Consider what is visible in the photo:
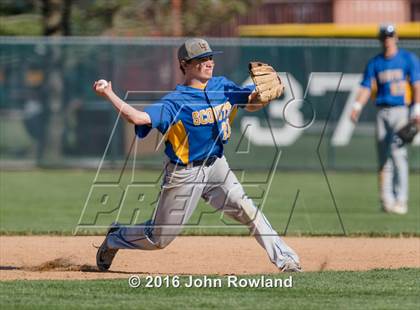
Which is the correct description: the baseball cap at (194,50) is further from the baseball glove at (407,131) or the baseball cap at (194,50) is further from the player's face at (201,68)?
the baseball glove at (407,131)

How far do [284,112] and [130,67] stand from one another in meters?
3.05

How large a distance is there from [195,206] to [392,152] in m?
5.70

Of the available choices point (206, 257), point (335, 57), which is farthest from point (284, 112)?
point (206, 257)

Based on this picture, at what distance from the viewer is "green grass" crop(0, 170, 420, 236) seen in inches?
466

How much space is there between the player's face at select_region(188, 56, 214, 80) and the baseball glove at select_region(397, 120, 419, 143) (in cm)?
567

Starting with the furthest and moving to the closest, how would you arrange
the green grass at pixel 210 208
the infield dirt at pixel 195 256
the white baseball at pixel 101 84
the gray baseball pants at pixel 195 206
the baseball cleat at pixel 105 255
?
the green grass at pixel 210 208
the infield dirt at pixel 195 256
the baseball cleat at pixel 105 255
the gray baseball pants at pixel 195 206
the white baseball at pixel 101 84

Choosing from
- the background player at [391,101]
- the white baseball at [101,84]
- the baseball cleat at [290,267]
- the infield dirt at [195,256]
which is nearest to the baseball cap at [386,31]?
the background player at [391,101]

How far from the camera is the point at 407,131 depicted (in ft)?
42.4

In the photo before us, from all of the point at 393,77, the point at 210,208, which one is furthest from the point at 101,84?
the point at 210,208

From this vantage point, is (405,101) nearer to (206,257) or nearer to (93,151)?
(206,257)

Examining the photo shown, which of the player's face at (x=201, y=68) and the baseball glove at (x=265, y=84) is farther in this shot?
the baseball glove at (x=265, y=84)

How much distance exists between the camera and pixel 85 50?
19.3m

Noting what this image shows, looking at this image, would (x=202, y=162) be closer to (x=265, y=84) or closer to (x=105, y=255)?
(x=265, y=84)

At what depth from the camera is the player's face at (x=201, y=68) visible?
7.75m
